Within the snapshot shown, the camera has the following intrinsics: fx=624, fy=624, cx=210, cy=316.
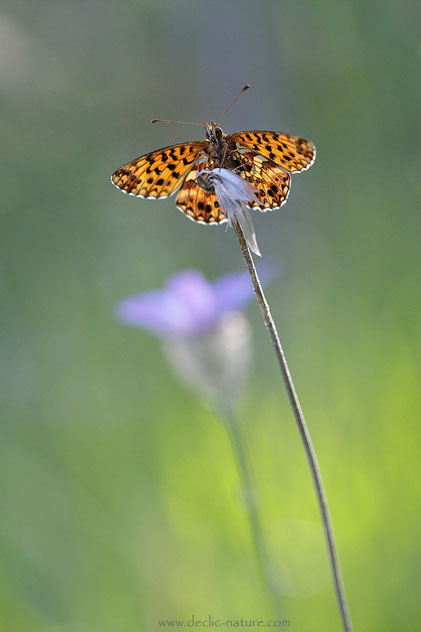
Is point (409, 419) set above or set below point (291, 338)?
below

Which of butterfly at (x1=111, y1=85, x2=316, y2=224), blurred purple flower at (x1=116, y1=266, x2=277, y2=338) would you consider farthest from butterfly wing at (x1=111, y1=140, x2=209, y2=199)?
blurred purple flower at (x1=116, y1=266, x2=277, y2=338)

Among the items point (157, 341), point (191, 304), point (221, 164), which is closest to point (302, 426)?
point (221, 164)

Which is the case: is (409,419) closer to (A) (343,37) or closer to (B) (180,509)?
(B) (180,509)

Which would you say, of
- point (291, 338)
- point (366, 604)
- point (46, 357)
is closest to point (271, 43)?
point (291, 338)

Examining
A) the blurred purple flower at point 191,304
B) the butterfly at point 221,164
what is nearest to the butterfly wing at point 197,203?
the butterfly at point 221,164

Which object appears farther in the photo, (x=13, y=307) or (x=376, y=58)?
(x=13, y=307)

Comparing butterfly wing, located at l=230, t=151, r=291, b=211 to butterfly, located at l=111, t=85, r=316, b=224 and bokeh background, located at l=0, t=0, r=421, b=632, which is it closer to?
butterfly, located at l=111, t=85, r=316, b=224

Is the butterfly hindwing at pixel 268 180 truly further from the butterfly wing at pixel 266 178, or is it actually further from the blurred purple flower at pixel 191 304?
the blurred purple flower at pixel 191 304

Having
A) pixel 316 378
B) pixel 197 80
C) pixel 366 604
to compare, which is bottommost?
pixel 366 604
